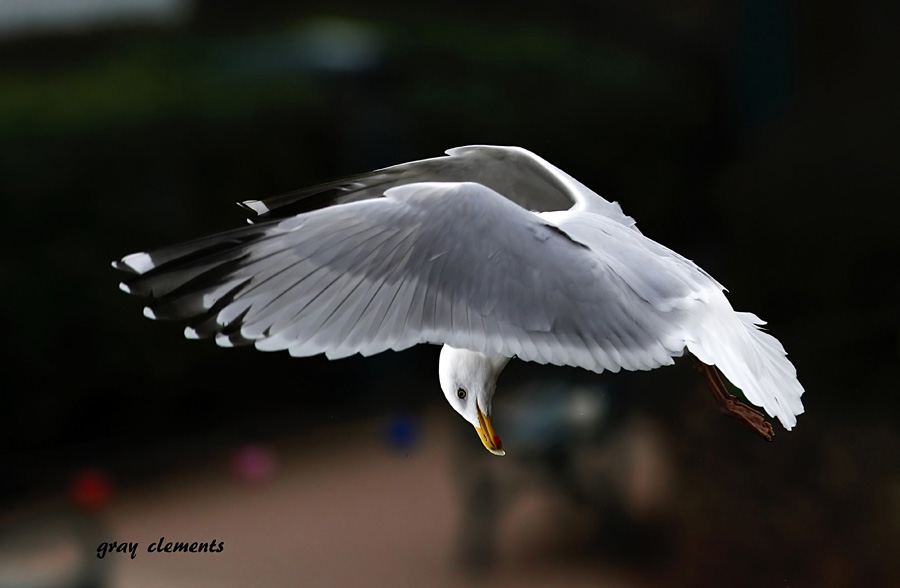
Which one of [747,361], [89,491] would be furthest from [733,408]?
[89,491]

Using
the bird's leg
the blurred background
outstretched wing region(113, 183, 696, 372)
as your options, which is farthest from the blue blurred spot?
outstretched wing region(113, 183, 696, 372)

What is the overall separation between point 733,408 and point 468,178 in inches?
17.6

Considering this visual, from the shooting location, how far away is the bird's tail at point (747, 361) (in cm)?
97

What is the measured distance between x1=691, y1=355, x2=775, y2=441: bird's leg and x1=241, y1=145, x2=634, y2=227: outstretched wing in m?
0.21

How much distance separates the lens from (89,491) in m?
1.82

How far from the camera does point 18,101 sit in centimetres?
178

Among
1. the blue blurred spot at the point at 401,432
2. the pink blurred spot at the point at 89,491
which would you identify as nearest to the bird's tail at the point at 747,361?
the blue blurred spot at the point at 401,432

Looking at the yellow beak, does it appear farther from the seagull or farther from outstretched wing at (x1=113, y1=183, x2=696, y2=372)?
outstretched wing at (x1=113, y1=183, x2=696, y2=372)

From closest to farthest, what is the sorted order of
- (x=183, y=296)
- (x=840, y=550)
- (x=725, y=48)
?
(x=183, y=296)
(x=840, y=550)
(x=725, y=48)

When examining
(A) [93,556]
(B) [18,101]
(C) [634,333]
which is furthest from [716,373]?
(B) [18,101]

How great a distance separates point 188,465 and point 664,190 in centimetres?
115

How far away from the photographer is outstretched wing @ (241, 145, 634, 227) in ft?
3.89

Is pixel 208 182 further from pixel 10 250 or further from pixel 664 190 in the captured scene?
pixel 664 190
